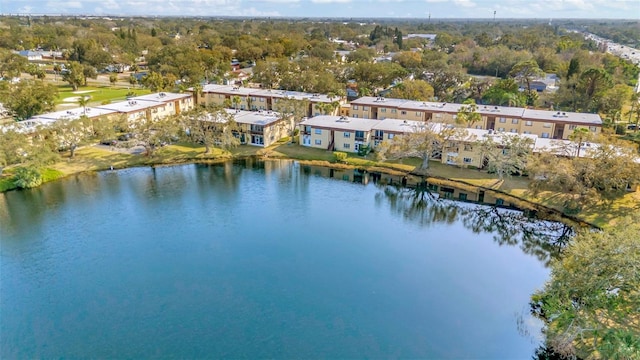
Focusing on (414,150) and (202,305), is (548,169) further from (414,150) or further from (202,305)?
(202,305)

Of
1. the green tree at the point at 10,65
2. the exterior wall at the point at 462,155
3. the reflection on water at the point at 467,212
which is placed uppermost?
the green tree at the point at 10,65

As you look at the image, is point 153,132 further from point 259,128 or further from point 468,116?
point 468,116

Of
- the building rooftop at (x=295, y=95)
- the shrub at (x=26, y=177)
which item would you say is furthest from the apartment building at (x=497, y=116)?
the shrub at (x=26, y=177)

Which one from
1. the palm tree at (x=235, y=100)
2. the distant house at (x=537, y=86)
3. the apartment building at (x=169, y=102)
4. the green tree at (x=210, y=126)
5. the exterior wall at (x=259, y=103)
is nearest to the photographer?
the green tree at (x=210, y=126)

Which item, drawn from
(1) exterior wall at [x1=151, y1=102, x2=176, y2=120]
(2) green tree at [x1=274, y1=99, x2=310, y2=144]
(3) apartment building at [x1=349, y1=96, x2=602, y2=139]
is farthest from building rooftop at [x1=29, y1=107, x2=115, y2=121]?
(3) apartment building at [x1=349, y1=96, x2=602, y2=139]

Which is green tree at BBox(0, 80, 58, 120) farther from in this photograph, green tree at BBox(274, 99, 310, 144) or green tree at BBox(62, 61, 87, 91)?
green tree at BBox(274, 99, 310, 144)

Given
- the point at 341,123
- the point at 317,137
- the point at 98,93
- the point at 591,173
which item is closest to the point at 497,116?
the point at 341,123

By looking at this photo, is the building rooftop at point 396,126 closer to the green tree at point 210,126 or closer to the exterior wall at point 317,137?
the exterior wall at point 317,137
